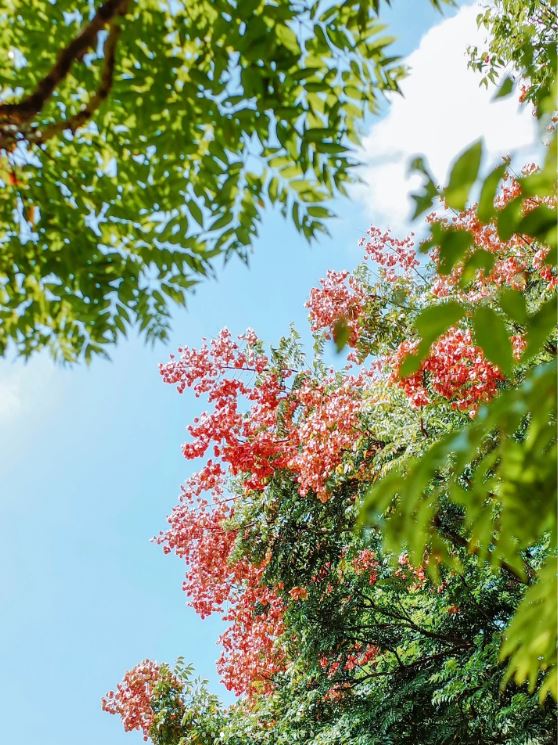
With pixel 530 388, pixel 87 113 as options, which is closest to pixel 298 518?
→ pixel 87 113

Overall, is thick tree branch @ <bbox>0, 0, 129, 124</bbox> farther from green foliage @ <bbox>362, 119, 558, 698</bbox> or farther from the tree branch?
green foliage @ <bbox>362, 119, 558, 698</bbox>

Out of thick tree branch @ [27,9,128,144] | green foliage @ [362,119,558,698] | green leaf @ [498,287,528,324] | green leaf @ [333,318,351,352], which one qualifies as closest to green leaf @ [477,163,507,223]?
green foliage @ [362,119,558,698]

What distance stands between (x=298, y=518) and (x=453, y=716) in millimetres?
2988

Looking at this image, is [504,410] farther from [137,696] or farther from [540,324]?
[137,696]

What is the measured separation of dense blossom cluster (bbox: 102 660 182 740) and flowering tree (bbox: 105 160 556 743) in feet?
4.03

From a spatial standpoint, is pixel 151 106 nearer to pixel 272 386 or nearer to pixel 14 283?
pixel 14 283

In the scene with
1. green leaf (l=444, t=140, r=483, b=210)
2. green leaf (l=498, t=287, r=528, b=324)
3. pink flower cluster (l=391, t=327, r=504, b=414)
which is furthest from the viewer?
pink flower cluster (l=391, t=327, r=504, b=414)

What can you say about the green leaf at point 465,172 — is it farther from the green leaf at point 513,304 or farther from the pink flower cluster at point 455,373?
the pink flower cluster at point 455,373

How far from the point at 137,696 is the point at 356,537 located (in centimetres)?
726

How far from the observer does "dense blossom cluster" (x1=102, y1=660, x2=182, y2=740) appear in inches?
456

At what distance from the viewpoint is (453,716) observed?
25.8 feet

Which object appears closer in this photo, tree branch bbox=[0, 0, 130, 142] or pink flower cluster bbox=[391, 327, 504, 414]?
tree branch bbox=[0, 0, 130, 142]

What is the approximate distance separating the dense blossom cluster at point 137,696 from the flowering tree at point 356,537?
123cm

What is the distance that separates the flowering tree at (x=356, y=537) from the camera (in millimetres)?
7180
